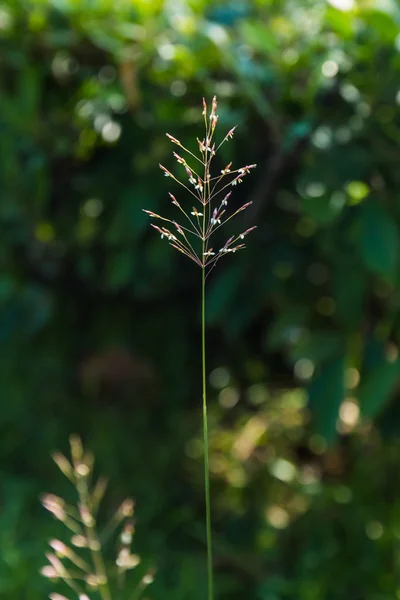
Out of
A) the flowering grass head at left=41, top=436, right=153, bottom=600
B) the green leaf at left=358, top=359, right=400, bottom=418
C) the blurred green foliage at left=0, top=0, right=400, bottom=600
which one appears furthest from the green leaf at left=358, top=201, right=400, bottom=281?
the flowering grass head at left=41, top=436, right=153, bottom=600

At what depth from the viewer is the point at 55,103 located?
1986 millimetres

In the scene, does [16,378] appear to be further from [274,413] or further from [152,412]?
[274,413]

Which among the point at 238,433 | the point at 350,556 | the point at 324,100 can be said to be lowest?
the point at 238,433

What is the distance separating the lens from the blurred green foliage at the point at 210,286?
160 cm

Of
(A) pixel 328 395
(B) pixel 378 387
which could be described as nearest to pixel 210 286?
(A) pixel 328 395

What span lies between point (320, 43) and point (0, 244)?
3.43 feet

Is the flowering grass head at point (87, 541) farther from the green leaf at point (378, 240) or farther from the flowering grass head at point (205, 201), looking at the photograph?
the green leaf at point (378, 240)

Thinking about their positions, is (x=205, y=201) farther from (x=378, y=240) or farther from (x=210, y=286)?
(x=210, y=286)

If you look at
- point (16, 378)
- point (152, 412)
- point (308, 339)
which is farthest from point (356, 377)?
point (16, 378)

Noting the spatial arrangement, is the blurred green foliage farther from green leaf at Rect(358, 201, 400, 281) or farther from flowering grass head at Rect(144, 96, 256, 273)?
flowering grass head at Rect(144, 96, 256, 273)

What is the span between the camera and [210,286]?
2.05 metres

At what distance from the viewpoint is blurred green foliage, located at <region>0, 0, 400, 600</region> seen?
1597mm

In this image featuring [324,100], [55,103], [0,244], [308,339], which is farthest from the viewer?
[0,244]

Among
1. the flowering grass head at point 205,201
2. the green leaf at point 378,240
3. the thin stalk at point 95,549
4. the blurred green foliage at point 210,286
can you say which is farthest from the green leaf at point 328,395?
the thin stalk at point 95,549
